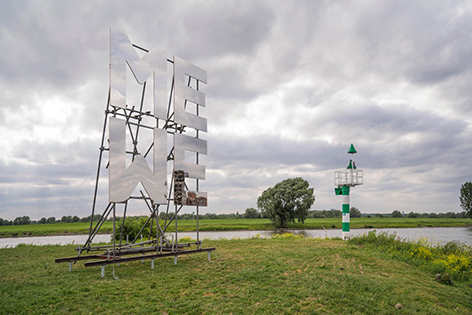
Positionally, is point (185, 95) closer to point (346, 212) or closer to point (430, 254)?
point (430, 254)

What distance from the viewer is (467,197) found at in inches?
2362

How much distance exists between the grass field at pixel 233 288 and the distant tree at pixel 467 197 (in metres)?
61.6

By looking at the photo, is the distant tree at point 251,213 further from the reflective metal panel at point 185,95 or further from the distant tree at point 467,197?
the reflective metal panel at point 185,95

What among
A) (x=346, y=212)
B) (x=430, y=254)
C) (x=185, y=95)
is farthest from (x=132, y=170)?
(x=346, y=212)

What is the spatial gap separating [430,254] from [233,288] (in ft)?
32.3

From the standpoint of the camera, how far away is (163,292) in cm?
753

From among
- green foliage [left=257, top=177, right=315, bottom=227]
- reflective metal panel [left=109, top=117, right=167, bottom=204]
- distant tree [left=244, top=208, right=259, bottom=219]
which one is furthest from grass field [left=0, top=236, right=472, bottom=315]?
distant tree [left=244, top=208, right=259, bottom=219]

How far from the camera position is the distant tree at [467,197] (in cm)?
5928

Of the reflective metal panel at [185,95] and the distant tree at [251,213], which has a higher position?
the reflective metal panel at [185,95]

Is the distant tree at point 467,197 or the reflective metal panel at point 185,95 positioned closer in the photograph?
the reflective metal panel at point 185,95

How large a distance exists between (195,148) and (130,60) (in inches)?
162

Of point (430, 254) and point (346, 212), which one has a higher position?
point (346, 212)

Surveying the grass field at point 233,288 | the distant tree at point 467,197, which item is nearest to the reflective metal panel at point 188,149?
the grass field at point 233,288

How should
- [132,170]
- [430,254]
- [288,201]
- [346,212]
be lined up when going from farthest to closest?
[288,201], [346,212], [430,254], [132,170]
